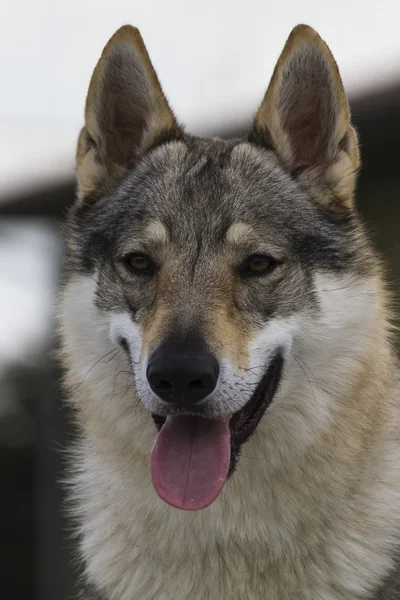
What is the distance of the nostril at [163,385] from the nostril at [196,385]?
0.24 feet

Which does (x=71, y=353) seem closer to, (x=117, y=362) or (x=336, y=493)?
Result: (x=117, y=362)

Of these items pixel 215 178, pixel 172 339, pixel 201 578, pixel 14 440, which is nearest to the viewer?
pixel 172 339

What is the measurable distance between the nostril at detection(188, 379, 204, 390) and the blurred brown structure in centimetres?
259

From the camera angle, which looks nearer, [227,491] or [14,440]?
[227,491]

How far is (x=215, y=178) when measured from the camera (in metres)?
3.98

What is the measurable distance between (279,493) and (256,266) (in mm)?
906

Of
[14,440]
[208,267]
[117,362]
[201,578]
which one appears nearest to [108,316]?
[117,362]

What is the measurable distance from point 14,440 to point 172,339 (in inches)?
260

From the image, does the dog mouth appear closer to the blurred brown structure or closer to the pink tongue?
the pink tongue

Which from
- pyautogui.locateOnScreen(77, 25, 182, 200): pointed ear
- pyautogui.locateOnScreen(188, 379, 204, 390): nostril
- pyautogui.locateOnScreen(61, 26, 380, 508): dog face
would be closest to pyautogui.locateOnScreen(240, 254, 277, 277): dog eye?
pyautogui.locateOnScreen(61, 26, 380, 508): dog face

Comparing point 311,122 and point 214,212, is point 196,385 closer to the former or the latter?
point 214,212

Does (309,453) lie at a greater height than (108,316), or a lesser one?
lesser

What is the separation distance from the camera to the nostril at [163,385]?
3363 mm

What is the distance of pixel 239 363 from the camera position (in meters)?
3.48
